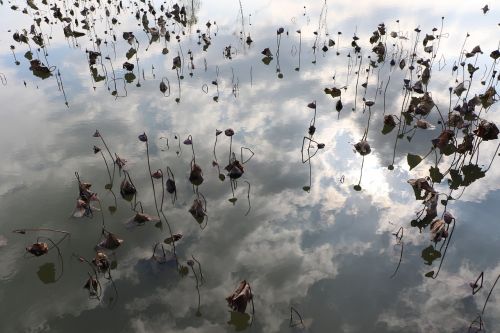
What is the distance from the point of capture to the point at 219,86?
9.55m

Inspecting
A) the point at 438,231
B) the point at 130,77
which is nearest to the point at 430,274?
the point at 438,231

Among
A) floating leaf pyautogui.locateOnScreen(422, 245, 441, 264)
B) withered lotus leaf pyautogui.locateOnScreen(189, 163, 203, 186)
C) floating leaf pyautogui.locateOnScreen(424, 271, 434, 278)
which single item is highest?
withered lotus leaf pyautogui.locateOnScreen(189, 163, 203, 186)

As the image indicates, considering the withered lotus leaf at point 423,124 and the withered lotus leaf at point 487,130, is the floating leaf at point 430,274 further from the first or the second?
the withered lotus leaf at point 423,124

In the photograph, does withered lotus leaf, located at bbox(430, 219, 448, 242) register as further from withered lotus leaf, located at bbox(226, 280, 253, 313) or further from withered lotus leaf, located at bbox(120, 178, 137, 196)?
withered lotus leaf, located at bbox(120, 178, 137, 196)

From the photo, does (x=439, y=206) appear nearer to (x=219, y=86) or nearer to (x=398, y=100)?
(x=398, y=100)

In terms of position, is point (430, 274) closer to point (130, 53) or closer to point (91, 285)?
point (91, 285)

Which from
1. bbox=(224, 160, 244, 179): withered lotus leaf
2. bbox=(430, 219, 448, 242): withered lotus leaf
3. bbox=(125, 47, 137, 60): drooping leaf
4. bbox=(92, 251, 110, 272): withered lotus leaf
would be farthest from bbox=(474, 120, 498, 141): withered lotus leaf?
bbox=(125, 47, 137, 60): drooping leaf

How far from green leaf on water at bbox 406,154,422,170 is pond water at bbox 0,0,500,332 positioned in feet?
0.09

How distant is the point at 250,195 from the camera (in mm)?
5895

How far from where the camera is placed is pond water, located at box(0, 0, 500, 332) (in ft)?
13.9

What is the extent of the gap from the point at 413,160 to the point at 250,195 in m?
2.86

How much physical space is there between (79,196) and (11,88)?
217 inches

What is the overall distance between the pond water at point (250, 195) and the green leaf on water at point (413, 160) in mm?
27

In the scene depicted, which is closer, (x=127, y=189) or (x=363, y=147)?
(x=127, y=189)
